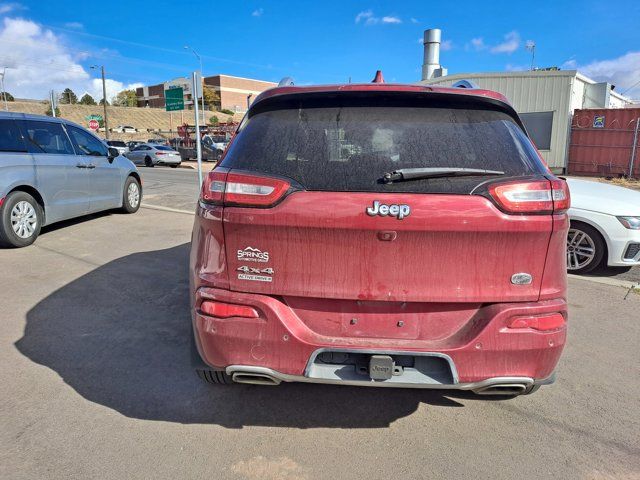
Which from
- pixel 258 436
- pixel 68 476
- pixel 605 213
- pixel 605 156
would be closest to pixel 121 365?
pixel 68 476

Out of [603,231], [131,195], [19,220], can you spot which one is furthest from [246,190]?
[131,195]

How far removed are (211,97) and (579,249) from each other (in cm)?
10266

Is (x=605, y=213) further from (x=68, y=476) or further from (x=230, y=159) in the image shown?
(x=68, y=476)

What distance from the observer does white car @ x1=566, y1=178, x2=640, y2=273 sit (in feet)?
17.0

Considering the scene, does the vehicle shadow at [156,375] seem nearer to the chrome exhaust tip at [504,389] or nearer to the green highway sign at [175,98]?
the chrome exhaust tip at [504,389]

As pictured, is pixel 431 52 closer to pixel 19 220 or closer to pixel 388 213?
pixel 19 220

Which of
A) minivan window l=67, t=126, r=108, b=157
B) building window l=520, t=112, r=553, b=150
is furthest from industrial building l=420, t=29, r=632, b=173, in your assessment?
minivan window l=67, t=126, r=108, b=157

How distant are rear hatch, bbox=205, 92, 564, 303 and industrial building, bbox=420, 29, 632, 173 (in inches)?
771

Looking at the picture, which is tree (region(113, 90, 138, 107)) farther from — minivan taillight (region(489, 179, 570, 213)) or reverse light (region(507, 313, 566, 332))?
reverse light (region(507, 313, 566, 332))

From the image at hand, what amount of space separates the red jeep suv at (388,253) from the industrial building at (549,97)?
19.6 metres

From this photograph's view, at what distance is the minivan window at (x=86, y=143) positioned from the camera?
24.6 feet

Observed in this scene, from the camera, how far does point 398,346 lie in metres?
2.15

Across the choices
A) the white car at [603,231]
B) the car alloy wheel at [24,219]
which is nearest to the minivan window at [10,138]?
the car alloy wheel at [24,219]

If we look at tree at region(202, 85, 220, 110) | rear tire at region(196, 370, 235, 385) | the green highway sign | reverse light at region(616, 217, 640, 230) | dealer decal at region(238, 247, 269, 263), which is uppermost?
tree at region(202, 85, 220, 110)
